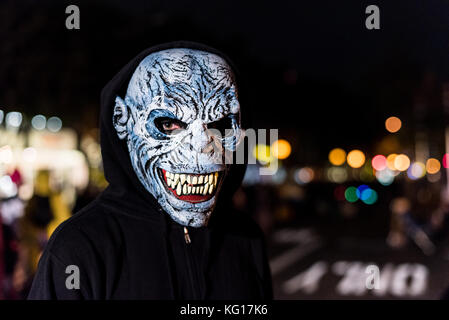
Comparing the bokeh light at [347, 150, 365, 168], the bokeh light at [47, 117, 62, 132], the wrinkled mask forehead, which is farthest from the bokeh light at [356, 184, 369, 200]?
the wrinkled mask forehead

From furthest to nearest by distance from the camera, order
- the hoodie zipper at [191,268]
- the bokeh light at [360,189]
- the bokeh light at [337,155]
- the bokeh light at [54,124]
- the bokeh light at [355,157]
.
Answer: the bokeh light at [355,157], the bokeh light at [337,155], the bokeh light at [360,189], the bokeh light at [54,124], the hoodie zipper at [191,268]

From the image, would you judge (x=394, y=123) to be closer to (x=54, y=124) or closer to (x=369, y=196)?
(x=369, y=196)

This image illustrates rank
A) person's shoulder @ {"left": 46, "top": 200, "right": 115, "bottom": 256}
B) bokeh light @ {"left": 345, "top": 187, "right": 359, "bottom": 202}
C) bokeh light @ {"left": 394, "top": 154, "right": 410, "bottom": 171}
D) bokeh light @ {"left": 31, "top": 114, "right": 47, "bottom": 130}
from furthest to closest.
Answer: bokeh light @ {"left": 394, "top": 154, "right": 410, "bottom": 171}
bokeh light @ {"left": 345, "top": 187, "right": 359, "bottom": 202}
bokeh light @ {"left": 31, "top": 114, "right": 47, "bottom": 130}
person's shoulder @ {"left": 46, "top": 200, "right": 115, "bottom": 256}

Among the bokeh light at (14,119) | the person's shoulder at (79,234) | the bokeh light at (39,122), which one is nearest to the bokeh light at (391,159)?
the bokeh light at (39,122)

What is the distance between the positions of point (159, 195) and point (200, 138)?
0.26m

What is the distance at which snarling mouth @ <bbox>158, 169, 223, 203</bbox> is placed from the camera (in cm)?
199

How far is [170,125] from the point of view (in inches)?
82.0

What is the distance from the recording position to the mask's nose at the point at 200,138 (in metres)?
1.97

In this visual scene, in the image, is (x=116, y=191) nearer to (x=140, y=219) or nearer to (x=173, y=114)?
(x=140, y=219)

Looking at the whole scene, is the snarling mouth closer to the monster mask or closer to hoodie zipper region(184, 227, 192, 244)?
the monster mask

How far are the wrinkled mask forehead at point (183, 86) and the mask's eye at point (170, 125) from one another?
0.21ft

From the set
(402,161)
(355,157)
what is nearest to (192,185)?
(402,161)

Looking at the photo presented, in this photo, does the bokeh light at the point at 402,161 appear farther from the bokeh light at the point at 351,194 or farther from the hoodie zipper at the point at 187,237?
the hoodie zipper at the point at 187,237

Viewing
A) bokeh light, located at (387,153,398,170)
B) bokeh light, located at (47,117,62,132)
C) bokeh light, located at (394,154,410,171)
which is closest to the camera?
bokeh light, located at (47,117,62,132)
